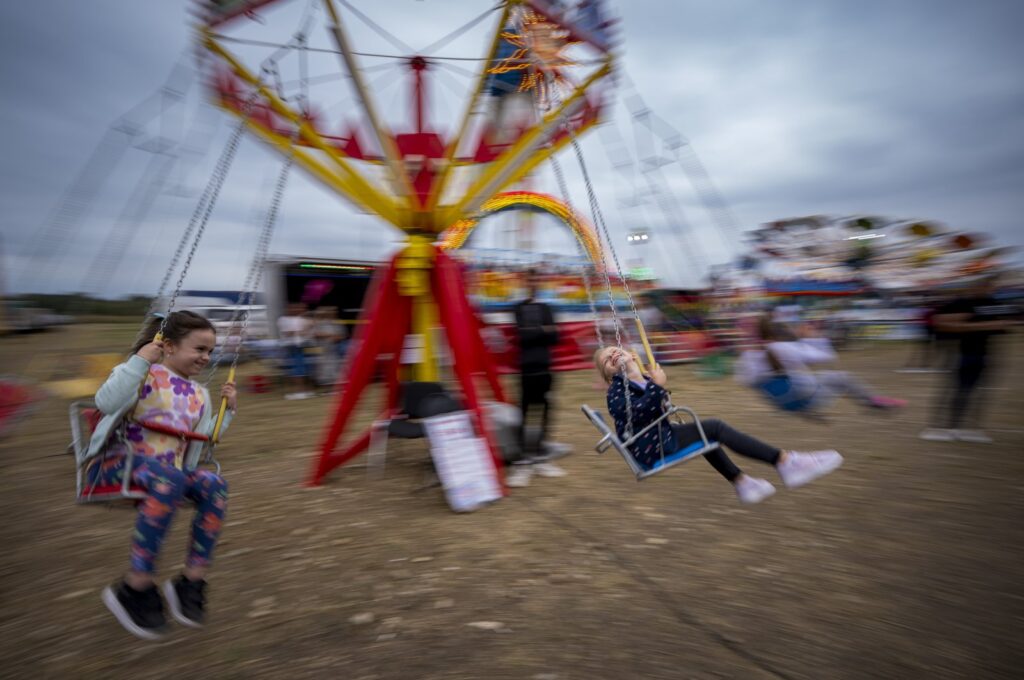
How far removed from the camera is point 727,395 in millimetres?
9695

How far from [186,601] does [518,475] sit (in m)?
2.93

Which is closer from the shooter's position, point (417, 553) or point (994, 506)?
point (417, 553)

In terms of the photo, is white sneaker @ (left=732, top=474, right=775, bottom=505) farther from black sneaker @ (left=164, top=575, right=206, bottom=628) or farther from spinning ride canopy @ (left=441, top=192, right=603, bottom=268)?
spinning ride canopy @ (left=441, top=192, right=603, bottom=268)

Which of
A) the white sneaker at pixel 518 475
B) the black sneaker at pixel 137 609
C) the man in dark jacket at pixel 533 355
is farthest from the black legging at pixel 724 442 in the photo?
the black sneaker at pixel 137 609

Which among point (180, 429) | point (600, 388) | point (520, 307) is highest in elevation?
point (520, 307)

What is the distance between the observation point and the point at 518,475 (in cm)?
498

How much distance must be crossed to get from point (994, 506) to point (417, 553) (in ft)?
13.5

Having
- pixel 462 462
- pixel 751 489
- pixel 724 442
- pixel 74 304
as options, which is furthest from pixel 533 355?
pixel 74 304

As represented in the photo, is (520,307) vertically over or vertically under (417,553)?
over

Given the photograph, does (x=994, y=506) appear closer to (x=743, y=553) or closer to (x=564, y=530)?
(x=743, y=553)

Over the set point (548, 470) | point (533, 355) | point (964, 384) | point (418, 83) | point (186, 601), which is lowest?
point (548, 470)

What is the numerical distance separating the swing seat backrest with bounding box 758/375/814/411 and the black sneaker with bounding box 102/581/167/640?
5817 millimetres

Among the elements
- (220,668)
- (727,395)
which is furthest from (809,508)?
(727,395)

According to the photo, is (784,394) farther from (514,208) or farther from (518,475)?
(514,208)
